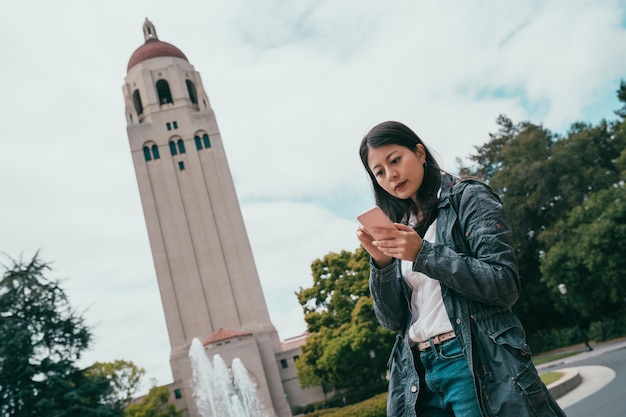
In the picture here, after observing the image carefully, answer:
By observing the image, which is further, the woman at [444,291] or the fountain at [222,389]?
the fountain at [222,389]

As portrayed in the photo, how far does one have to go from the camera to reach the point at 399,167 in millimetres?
2209

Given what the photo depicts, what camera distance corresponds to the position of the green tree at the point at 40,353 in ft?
67.5

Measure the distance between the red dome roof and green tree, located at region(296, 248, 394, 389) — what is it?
2810 centimetres

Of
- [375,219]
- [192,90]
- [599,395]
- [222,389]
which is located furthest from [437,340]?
[192,90]

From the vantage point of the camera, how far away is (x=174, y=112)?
47.9m

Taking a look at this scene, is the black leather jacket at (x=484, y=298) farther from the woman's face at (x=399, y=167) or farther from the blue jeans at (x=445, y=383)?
the woman's face at (x=399, y=167)

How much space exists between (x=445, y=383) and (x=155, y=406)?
3799cm

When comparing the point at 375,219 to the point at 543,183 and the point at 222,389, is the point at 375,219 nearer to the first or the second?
the point at 543,183

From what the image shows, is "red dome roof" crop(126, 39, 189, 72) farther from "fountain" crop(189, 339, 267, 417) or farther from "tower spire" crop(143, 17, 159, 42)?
"fountain" crop(189, 339, 267, 417)

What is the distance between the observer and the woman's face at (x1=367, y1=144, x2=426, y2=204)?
2.21 meters

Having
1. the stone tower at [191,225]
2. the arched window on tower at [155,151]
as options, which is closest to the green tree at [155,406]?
the stone tower at [191,225]

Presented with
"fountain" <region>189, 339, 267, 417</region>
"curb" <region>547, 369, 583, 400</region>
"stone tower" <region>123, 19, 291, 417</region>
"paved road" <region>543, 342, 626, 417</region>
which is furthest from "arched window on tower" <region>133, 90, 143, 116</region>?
"curb" <region>547, 369, 583, 400</region>

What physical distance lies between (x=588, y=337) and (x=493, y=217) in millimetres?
28568

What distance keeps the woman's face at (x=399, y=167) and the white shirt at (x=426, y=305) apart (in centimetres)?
17
